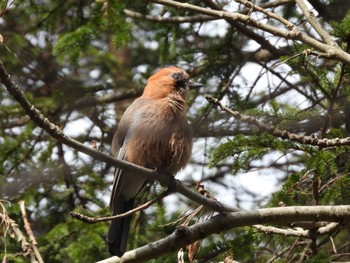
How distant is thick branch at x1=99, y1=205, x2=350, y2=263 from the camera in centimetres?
398

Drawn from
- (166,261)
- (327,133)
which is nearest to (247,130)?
(327,133)

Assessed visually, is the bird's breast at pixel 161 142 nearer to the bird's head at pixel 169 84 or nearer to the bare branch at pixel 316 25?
the bird's head at pixel 169 84

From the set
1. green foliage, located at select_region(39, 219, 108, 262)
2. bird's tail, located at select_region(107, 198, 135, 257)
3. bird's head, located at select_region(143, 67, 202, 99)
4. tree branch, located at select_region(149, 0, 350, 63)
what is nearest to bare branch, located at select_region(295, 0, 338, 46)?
tree branch, located at select_region(149, 0, 350, 63)

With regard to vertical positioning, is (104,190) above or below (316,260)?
above

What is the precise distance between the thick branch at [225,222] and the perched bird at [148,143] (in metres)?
0.71

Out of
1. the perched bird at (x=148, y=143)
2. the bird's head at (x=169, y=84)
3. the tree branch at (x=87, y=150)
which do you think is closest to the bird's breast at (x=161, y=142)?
the perched bird at (x=148, y=143)

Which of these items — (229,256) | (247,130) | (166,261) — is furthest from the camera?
(247,130)

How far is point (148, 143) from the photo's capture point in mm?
4965

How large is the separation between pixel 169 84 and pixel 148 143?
2.64 feet

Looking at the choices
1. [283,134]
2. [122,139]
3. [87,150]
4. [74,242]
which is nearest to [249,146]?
[283,134]

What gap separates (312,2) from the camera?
6.57 meters

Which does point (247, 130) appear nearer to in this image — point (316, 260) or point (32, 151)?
point (316, 260)

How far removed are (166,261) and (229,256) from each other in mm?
1125

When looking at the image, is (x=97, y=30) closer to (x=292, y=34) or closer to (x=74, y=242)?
(x=74, y=242)
